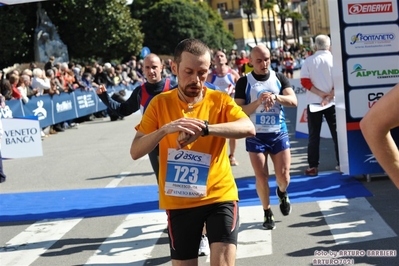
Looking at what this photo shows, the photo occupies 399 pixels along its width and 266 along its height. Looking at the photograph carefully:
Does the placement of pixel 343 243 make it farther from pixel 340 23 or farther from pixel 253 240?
pixel 340 23

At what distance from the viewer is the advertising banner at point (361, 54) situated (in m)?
9.80

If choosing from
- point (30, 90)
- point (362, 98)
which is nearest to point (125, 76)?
point (30, 90)

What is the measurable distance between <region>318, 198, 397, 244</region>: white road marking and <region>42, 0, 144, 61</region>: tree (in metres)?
30.4

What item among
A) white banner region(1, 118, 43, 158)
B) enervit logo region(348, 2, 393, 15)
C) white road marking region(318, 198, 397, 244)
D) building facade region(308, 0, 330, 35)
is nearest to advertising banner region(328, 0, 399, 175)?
enervit logo region(348, 2, 393, 15)

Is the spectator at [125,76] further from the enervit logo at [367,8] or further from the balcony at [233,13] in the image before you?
the balcony at [233,13]

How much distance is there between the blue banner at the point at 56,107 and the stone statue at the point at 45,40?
34.6 feet

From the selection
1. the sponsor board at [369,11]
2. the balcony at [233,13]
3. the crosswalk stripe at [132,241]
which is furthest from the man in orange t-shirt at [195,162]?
the balcony at [233,13]

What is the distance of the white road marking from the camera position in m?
7.52

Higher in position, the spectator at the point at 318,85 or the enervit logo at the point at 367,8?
the enervit logo at the point at 367,8

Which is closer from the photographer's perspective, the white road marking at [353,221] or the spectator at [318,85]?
the white road marking at [353,221]

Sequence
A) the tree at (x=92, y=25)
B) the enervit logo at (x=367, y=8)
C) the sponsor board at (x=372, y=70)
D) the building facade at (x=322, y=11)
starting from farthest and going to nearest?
1. the tree at (x=92, y=25)
2. the building facade at (x=322, y=11)
3. the sponsor board at (x=372, y=70)
4. the enervit logo at (x=367, y=8)

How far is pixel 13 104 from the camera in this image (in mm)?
19047

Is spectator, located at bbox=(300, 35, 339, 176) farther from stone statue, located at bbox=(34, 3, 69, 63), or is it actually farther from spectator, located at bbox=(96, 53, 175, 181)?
stone statue, located at bbox=(34, 3, 69, 63)

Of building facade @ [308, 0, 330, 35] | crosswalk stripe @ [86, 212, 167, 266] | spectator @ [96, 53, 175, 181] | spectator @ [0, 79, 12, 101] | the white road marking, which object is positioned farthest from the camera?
spectator @ [0, 79, 12, 101]
